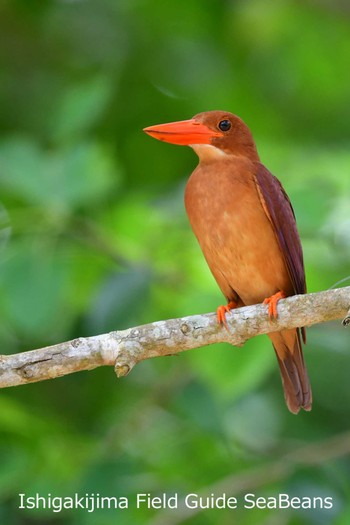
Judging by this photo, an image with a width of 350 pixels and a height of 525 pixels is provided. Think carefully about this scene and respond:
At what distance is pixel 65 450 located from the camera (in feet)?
15.5

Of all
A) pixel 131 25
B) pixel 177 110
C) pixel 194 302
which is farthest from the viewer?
pixel 131 25

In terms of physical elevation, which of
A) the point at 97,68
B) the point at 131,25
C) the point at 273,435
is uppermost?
the point at 131,25

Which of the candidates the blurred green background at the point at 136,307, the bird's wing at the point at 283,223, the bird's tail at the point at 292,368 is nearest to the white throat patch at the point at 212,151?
the bird's wing at the point at 283,223

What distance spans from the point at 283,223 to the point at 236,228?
0.76ft

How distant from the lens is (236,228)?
4.35 metres

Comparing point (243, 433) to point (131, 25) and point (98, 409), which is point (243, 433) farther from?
point (131, 25)

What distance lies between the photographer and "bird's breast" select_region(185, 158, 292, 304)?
436 cm

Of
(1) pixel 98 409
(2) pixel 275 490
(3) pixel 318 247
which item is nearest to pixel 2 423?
(1) pixel 98 409

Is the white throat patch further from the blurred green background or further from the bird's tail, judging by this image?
the bird's tail

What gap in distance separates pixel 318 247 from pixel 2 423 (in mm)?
1979

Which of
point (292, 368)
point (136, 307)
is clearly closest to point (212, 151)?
point (136, 307)

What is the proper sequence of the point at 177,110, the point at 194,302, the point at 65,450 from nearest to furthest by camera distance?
the point at 194,302
the point at 65,450
the point at 177,110

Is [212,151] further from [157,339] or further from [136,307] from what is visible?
[157,339]

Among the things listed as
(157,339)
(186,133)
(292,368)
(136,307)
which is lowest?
(157,339)
